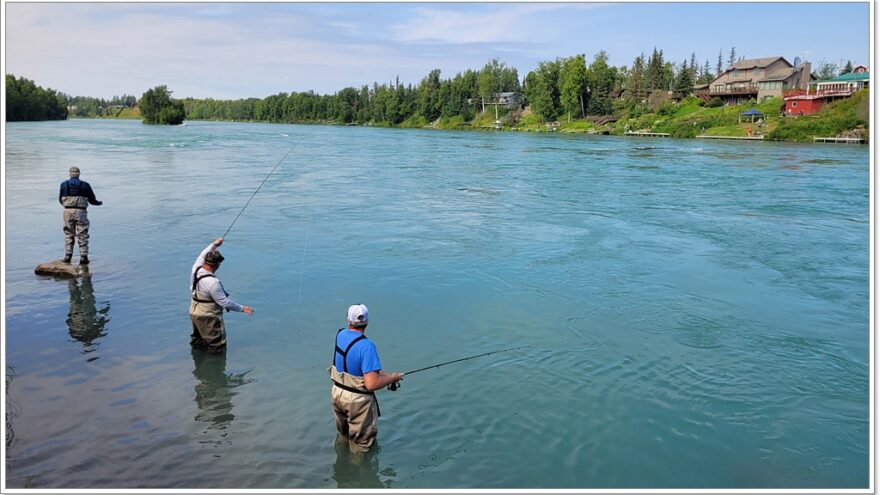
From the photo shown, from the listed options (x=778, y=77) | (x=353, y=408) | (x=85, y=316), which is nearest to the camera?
(x=353, y=408)

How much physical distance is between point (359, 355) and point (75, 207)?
9938mm

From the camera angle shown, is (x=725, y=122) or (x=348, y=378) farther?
(x=725, y=122)

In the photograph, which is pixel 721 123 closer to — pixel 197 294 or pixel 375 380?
pixel 197 294

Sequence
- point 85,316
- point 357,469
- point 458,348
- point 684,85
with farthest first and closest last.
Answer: point 684,85 < point 85,316 < point 458,348 < point 357,469

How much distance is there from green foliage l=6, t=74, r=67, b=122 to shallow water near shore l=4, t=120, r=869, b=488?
11108 centimetres

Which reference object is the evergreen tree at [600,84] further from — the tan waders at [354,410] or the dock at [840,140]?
the tan waders at [354,410]

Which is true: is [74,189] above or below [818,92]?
below

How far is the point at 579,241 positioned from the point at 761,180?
2016cm

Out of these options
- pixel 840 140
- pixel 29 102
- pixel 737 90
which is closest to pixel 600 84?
pixel 737 90

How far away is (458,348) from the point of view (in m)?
10.1

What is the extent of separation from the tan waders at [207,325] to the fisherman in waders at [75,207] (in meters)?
5.38

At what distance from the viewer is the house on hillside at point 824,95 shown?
80125mm

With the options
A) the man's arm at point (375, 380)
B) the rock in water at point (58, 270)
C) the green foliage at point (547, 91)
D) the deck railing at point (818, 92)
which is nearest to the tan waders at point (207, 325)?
the man's arm at point (375, 380)

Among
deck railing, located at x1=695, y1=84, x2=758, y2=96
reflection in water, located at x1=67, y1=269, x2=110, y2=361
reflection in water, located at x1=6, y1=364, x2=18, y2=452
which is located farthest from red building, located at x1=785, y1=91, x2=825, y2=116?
reflection in water, located at x1=6, y1=364, x2=18, y2=452
